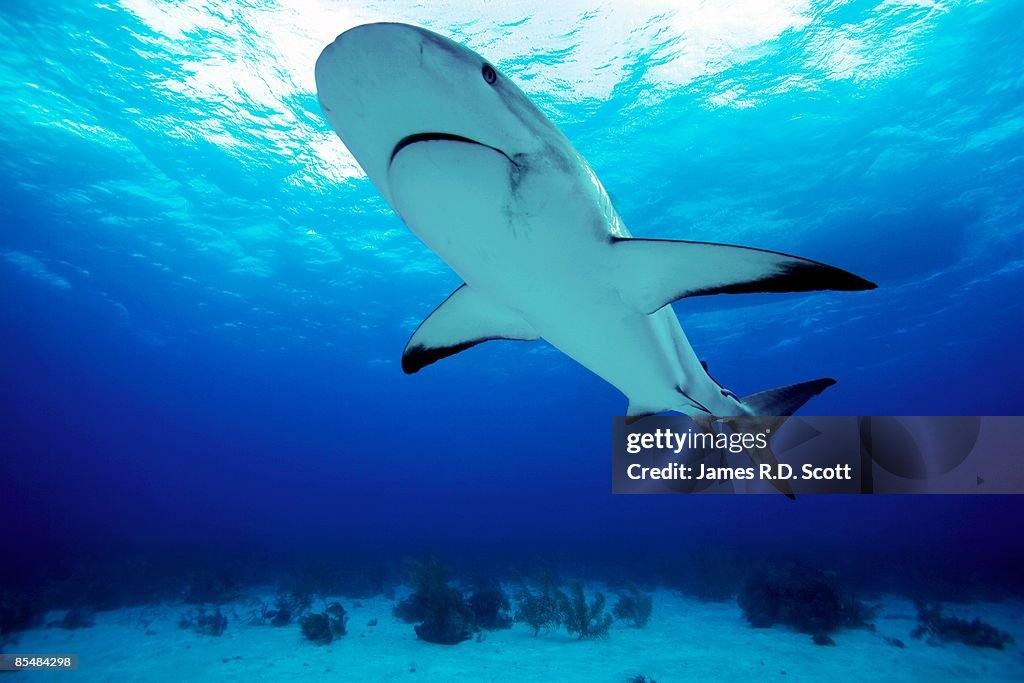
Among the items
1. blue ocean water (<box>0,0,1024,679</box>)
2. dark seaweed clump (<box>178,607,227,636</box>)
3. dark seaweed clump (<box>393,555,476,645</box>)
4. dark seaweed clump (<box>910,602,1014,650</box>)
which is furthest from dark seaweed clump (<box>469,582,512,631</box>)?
dark seaweed clump (<box>910,602,1014,650</box>)

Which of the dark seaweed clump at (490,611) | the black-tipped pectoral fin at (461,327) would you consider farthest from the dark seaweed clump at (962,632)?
the black-tipped pectoral fin at (461,327)

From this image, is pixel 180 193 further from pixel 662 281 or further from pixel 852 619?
pixel 852 619

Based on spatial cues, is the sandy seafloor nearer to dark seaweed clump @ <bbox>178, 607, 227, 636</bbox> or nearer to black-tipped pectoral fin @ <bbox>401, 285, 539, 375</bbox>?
dark seaweed clump @ <bbox>178, 607, 227, 636</bbox>

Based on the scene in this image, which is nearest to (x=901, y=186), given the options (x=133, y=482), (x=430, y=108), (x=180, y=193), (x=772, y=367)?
(x=430, y=108)

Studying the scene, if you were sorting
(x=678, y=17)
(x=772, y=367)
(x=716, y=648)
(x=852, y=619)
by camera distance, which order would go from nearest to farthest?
(x=678, y=17) → (x=716, y=648) → (x=852, y=619) → (x=772, y=367)

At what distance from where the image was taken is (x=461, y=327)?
3.70 m

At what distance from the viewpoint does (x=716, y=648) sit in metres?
10.7

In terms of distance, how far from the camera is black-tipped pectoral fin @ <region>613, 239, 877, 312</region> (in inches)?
82.6

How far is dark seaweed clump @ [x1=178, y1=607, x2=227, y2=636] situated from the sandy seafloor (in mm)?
236

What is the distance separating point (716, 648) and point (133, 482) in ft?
405

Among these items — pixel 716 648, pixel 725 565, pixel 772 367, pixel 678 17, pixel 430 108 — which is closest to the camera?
pixel 430 108

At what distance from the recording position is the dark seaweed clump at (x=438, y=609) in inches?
422

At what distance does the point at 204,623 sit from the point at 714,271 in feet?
52.2

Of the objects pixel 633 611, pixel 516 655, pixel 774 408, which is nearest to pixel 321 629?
pixel 516 655
